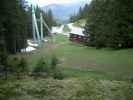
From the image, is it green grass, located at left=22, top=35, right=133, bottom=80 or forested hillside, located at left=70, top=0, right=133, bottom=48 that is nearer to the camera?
green grass, located at left=22, top=35, right=133, bottom=80

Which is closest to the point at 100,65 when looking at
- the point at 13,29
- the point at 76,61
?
the point at 76,61

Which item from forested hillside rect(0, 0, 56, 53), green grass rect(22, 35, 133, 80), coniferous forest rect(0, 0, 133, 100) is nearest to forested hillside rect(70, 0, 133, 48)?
coniferous forest rect(0, 0, 133, 100)

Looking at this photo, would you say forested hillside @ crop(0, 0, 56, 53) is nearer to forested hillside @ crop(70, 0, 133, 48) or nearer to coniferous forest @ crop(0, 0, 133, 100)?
coniferous forest @ crop(0, 0, 133, 100)

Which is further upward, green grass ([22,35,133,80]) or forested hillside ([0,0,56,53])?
forested hillside ([0,0,56,53])

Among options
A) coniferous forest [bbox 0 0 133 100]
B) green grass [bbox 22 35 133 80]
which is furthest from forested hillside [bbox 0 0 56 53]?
green grass [bbox 22 35 133 80]

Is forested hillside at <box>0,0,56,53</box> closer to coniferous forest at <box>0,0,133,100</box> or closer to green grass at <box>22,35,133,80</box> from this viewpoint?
coniferous forest at <box>0,0,133,100</box>

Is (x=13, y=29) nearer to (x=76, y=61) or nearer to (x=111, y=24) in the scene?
(x=76, y=61)

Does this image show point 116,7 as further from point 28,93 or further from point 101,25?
point 28,93

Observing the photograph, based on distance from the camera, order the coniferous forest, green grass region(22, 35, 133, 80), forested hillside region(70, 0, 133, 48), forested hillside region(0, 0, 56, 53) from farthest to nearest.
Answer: forested hillside region(70, 0, 133, 48), forested hillside region(0, 0, 56, 53), green grass region(22, 35, 133, 80), the coniferous forest

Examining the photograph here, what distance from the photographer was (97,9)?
146 feet

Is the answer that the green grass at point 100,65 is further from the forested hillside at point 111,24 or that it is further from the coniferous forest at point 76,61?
the forested hillside at point 111,24

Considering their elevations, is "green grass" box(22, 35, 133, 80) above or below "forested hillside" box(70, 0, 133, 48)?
below

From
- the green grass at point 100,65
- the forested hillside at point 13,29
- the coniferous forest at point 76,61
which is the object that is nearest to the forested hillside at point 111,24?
the coniferous forest at point 76,61

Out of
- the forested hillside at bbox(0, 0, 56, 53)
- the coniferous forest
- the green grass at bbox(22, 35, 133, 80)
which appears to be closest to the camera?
the coniferous forest
